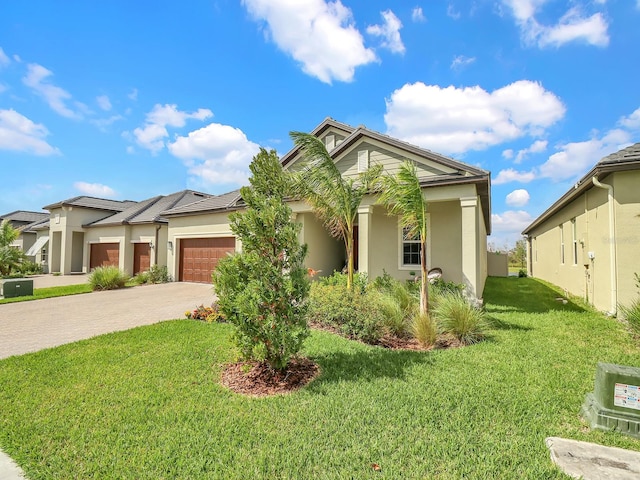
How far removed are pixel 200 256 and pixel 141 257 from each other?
6005 millimetres

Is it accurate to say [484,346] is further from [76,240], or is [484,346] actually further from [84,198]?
[84,198]

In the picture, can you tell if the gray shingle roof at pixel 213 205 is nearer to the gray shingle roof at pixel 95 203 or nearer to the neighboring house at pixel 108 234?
the neighboring house at pixel 108 234

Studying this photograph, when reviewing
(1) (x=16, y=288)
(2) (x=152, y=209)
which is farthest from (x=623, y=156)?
(2) (x=152, y=209)

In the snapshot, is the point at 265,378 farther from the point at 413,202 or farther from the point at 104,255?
the point at 104,255

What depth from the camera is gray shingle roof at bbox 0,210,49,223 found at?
33.9 meters

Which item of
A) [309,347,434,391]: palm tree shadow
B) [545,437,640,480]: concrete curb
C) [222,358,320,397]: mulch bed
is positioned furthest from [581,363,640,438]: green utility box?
[222,358,320,397]: mulch bed

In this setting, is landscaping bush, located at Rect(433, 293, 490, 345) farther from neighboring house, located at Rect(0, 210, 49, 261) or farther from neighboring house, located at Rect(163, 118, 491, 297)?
neighboring house, located at Rect(0, 210, 49, 261)

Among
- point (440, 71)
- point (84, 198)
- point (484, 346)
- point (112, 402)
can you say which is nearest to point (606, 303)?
point (484, 346)

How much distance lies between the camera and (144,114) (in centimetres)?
1105

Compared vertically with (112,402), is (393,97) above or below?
above

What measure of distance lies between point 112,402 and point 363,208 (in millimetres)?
8902

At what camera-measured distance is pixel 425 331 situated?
629 centimetres

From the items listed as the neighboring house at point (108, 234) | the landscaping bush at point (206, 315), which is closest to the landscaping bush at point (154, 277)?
the neighboring house at point (108, 234)

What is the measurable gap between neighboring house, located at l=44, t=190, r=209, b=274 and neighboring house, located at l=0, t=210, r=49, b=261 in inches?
204
